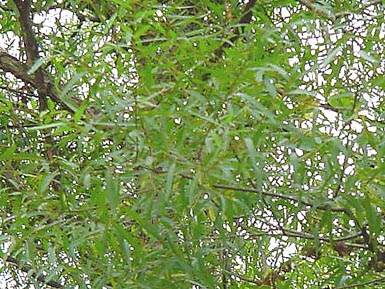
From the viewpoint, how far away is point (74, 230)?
0.88 meters

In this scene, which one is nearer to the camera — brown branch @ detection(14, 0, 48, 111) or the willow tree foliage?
the willow tree foliage

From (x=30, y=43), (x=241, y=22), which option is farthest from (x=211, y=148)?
(x=30, y=43)

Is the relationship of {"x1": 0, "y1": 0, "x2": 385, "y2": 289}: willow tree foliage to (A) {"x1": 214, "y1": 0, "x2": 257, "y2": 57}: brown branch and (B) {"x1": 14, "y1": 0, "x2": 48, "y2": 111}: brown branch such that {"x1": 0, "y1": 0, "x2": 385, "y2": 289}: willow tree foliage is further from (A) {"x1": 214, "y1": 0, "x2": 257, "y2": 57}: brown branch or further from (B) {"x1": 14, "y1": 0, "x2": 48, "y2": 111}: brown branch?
(B) {"x1": 14, "y1": 0, "x2": 48, "y2": 111}: brown branch

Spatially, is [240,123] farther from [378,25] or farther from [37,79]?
[37,79]

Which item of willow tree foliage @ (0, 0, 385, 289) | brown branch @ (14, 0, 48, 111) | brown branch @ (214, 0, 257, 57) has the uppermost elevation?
brown branch @ (14, 0, 48, 111)

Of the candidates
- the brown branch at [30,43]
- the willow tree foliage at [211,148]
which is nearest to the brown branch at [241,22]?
the willow tree foliage at [211,148]

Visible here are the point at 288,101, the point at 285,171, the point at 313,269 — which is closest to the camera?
the point at 288,101

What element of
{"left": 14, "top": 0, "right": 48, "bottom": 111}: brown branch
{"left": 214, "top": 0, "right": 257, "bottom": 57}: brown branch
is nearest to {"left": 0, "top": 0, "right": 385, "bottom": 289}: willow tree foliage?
{"left": 214, "top": 0, "right": 257, "bottom": 57}: brown branch

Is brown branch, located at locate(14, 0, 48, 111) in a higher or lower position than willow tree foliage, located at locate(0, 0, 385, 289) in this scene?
higher

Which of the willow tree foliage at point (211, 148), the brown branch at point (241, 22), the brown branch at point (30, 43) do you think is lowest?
the willow tree foliage at point (211, 148)

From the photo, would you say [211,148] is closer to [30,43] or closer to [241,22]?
[241,22]

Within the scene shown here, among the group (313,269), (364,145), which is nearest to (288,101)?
(364,145)

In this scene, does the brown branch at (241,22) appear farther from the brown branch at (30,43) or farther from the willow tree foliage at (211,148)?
the brown branch at (30,43)

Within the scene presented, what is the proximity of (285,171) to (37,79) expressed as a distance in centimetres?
50
